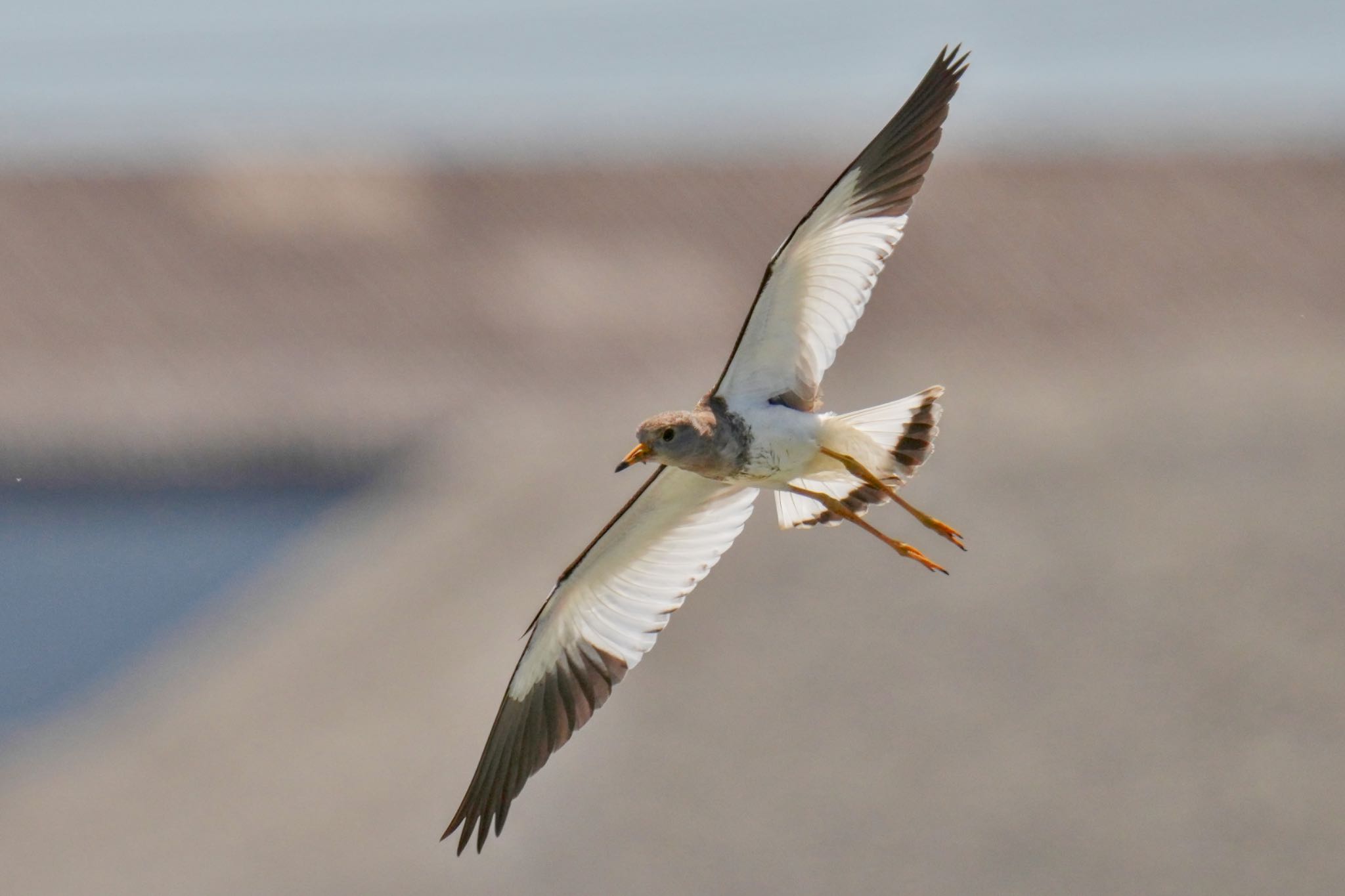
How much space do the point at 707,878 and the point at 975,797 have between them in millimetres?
3945

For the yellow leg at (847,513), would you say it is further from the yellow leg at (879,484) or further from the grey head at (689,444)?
the grey head at (689,444)

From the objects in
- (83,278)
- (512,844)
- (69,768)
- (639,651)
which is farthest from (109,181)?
(639,651)

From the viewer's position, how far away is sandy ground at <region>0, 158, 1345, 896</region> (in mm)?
23344

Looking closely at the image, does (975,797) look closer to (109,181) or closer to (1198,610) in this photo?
(1198,610)

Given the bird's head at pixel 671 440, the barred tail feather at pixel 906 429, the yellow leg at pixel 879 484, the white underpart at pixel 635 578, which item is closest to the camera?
the bird's head at pixel 671 440

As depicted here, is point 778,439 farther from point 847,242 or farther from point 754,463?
point 847,242

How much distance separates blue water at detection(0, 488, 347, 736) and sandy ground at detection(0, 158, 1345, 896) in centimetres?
60

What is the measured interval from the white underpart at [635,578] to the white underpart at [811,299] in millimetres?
605

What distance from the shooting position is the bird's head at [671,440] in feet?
24.1

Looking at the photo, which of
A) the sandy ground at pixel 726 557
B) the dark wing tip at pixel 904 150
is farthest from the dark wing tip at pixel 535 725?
the sandy ground at pixel 726 557

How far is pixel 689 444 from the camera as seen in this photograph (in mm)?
7398

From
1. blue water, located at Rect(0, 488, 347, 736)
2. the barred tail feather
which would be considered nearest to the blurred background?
blue water, located at Rect(0, 488, 347, 736)

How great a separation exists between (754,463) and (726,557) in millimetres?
20256

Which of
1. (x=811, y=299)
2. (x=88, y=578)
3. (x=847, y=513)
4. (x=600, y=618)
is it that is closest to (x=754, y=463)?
(x=847, y=513)
